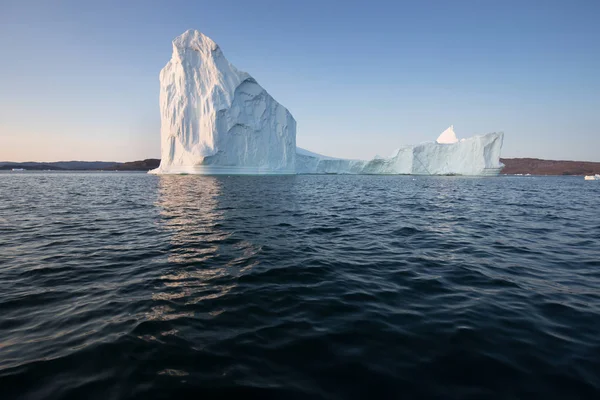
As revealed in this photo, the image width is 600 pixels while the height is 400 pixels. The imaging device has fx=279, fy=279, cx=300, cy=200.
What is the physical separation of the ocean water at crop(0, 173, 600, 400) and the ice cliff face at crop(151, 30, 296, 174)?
144 feet

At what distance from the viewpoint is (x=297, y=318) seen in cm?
A: 382

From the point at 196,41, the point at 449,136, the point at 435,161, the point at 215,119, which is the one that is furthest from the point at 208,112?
the point at 449,136

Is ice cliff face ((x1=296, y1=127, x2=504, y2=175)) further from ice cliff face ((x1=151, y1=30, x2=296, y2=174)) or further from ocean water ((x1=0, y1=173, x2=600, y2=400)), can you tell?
ocean water ((x1=0, y1=173, x2=600, y2=400))

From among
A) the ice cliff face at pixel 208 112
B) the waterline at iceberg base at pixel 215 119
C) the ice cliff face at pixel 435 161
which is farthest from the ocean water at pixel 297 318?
the ice cliff face at pixel 435 161

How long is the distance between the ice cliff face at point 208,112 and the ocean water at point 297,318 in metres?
44.0

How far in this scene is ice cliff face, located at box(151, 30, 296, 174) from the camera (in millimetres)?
49125

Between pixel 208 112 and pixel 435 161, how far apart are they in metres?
55.8

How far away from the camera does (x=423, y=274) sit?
18.2 feet

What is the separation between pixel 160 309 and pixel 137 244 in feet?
13.8

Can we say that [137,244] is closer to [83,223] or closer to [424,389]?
[83,223]

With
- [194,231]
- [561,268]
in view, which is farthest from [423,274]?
[194,231]

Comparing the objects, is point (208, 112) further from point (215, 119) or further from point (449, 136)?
point (449, 136)

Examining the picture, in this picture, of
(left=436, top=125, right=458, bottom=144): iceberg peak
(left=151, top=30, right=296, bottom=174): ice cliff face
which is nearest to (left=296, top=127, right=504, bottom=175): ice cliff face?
(left=436, top=125, right=458, bottom=144): iceberg peak

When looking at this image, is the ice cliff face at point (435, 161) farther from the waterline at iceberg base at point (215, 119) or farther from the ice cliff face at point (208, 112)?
the ice cliff face at point (208, 112)
